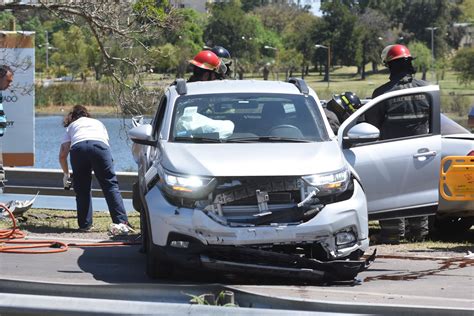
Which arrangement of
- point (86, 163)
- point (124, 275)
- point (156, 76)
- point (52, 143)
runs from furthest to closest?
point (52, 143)
point (156, 76)
point (86, 163)
point (124, 275)

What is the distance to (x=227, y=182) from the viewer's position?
734 centimetres

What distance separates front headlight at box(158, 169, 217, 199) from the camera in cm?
734

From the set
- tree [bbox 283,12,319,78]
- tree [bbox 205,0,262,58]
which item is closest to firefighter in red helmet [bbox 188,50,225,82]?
tree [bbox 205,0,262,58]

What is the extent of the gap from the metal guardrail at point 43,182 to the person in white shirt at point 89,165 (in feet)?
11.2

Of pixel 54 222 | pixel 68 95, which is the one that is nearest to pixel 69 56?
pixel 68 95

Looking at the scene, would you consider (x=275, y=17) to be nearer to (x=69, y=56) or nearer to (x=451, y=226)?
(x=69, y=56)

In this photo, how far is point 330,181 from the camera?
7.53 meters

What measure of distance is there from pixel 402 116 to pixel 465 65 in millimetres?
76475

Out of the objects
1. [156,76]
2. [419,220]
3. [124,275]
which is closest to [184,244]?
[124,275]

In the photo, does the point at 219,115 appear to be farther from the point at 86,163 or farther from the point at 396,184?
the point at 86,163

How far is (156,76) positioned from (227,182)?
10587 mm

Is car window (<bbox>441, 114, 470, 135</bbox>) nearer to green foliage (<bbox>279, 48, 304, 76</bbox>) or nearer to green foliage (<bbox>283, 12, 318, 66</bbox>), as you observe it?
green foliage (<bbox>279, 48, 304, 76</bbox>)

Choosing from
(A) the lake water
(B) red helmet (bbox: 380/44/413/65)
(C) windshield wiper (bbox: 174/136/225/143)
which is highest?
(B) red helmet (bbox: 380/44/413/65)

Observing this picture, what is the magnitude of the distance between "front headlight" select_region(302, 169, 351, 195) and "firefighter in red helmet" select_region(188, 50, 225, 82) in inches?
156
